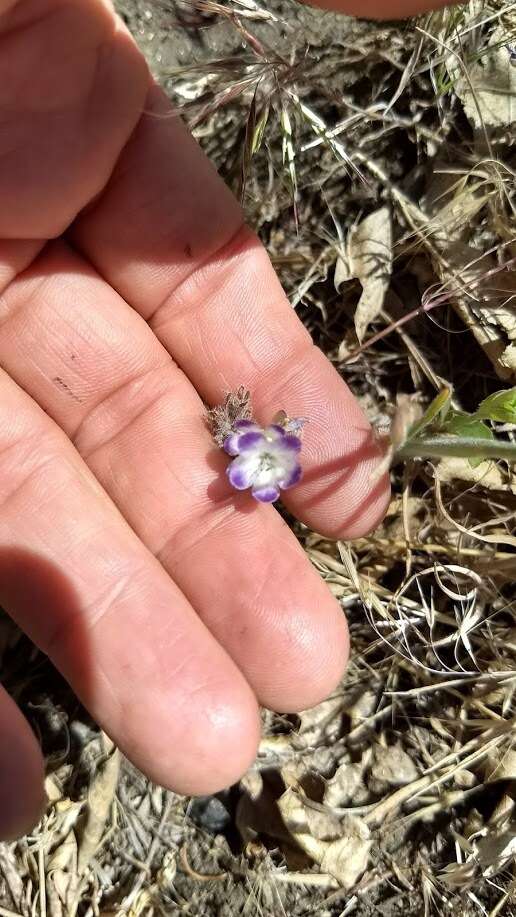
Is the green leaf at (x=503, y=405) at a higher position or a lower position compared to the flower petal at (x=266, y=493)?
lower

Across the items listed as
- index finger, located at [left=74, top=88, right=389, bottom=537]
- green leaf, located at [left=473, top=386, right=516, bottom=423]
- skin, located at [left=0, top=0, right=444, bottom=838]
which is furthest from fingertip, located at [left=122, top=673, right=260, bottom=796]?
green leaf, located at [left=473, top=386, right=516, bottom=423]

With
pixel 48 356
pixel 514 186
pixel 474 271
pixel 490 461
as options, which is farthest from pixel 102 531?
pixel 514 186

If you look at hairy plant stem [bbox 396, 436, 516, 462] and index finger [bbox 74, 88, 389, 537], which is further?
index finger [bbox 74, 88, 389, 537]

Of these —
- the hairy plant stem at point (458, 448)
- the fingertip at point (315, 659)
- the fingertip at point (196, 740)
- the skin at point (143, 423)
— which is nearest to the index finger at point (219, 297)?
the skin at point (143, 423)

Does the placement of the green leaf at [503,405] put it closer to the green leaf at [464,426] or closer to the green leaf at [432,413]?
the green leaf at [464,426]

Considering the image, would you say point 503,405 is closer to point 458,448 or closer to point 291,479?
point 458,448

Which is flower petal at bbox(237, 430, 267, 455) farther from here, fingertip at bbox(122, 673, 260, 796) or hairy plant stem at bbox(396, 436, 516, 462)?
fingertip at bbox(122, 673, 260, 796)

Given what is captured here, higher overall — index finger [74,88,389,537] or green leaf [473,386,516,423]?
index finger [74,88,389,537]

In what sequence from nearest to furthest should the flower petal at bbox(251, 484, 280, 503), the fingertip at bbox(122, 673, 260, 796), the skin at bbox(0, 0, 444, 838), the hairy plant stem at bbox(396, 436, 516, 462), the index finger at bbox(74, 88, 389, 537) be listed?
the hairy plant stem at bbox(396, 436, 516, 462) → the fingertip at bbox(122, 673, 260, 796) → the skin at bbox(0, 0, 444, 838) → the flower petal at bbox(251, 484, 280, 503) → the index finger at bbox(74, 88, 389, 537)
